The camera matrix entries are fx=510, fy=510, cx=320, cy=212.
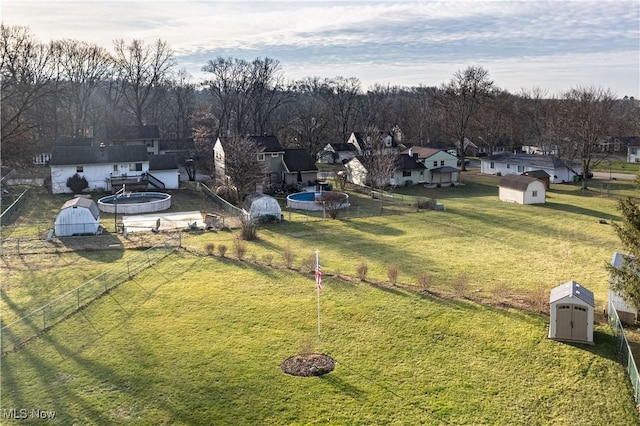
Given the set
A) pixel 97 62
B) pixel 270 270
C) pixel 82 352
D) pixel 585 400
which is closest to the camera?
pixel 585 400

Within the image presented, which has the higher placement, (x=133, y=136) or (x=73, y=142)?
(x=133, y=136)

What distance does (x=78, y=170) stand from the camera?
4991 centimetres

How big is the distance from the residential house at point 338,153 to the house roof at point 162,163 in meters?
33.3

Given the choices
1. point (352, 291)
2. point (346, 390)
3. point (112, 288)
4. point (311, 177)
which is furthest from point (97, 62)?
point (346, 390)

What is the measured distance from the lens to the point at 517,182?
49.0 metres

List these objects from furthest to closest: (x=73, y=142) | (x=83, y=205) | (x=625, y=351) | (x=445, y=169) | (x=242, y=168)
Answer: (x=73, y=142)
(x=445, y=169)
(x=242, y=168)
(x=83, y=205)
(x=625, y=351)

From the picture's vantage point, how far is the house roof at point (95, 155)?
163 feet

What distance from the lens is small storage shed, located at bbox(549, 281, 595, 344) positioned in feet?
59.2

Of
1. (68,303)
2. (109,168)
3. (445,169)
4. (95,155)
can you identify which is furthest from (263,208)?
(445,169)

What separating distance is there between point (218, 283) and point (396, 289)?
841 centimetres

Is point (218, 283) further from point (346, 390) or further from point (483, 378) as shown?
point (483, 378)

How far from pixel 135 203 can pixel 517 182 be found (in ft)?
117

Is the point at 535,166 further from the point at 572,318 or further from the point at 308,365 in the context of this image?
the point at 308,365

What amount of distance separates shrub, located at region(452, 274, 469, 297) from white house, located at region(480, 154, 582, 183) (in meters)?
43.1
